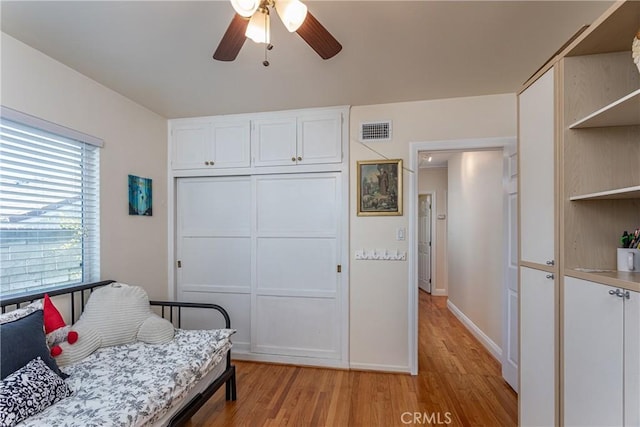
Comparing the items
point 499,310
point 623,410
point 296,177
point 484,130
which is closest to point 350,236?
point 296,177

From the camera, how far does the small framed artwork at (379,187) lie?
269 centimetres

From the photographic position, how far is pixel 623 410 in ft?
3.44

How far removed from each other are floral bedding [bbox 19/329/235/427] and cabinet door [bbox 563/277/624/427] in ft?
6.32

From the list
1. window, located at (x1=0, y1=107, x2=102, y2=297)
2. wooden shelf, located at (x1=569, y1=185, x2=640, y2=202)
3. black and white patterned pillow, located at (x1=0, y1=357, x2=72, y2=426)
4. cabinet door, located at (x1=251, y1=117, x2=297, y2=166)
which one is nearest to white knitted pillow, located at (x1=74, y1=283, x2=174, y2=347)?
window, located at (x1=0, y1=107, x2=102, y2=297)

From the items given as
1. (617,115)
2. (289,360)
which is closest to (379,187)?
(617,115)

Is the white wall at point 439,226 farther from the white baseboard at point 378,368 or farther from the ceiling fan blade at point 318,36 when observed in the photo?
the ceiling fan blade at point 318,36

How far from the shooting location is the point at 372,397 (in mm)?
2279

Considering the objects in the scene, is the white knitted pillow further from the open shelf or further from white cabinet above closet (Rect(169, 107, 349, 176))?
the open shelf

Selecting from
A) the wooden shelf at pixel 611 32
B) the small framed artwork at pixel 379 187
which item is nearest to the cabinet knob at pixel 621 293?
the wooden shelf at pixel 611 32

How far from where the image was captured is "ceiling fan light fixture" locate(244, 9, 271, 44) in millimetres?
1262

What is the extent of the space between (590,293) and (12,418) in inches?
95.7

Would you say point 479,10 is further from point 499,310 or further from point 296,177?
point 499,310

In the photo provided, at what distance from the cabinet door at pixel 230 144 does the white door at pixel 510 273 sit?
2.39 m

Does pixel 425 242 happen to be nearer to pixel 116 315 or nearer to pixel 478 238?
pixel 478 238
